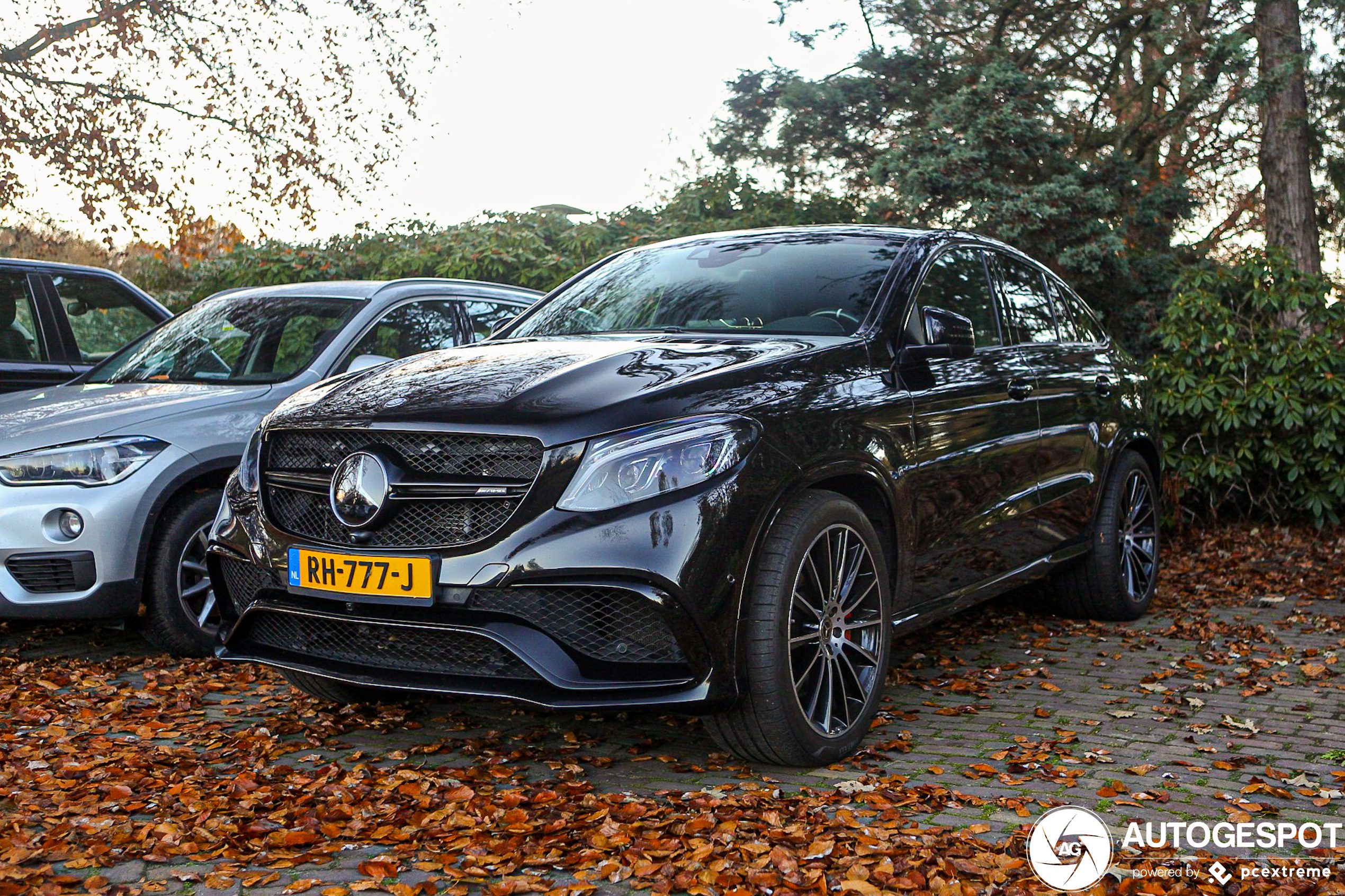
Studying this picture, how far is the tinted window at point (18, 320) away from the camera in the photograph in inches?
297

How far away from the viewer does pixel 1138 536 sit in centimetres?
679

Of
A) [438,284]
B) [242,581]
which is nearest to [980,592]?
[242,581]

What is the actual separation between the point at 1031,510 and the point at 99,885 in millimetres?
3892

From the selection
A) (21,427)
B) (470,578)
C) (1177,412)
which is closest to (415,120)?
(1177,412)

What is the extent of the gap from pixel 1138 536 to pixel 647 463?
4077mm

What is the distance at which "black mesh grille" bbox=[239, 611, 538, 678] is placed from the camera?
370 cm

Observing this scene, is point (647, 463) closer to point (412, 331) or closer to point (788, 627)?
point (788, 627)

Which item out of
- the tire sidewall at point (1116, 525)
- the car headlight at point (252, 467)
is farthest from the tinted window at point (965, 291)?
the car headlight at point (252, 467)

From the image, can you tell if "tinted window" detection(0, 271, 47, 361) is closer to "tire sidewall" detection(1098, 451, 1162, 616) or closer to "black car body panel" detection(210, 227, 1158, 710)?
"black car body panel" detection(210, 227, 1158, 710)

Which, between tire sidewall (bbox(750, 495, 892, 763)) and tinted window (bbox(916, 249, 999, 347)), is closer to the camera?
tire sidewall (bbox(750, 495, 892, 763))

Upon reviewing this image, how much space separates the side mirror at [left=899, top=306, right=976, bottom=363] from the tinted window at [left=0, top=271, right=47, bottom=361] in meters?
5.48

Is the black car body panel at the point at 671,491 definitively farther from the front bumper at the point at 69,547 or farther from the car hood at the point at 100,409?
the car hood at the point at 100,409

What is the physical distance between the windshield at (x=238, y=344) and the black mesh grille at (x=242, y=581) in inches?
76.0

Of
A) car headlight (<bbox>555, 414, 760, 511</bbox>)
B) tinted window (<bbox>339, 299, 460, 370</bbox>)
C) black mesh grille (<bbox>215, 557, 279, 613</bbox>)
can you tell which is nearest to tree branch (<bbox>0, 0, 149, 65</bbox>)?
tinted window (<bbox>339, 299, 460, 370</bbox>)
